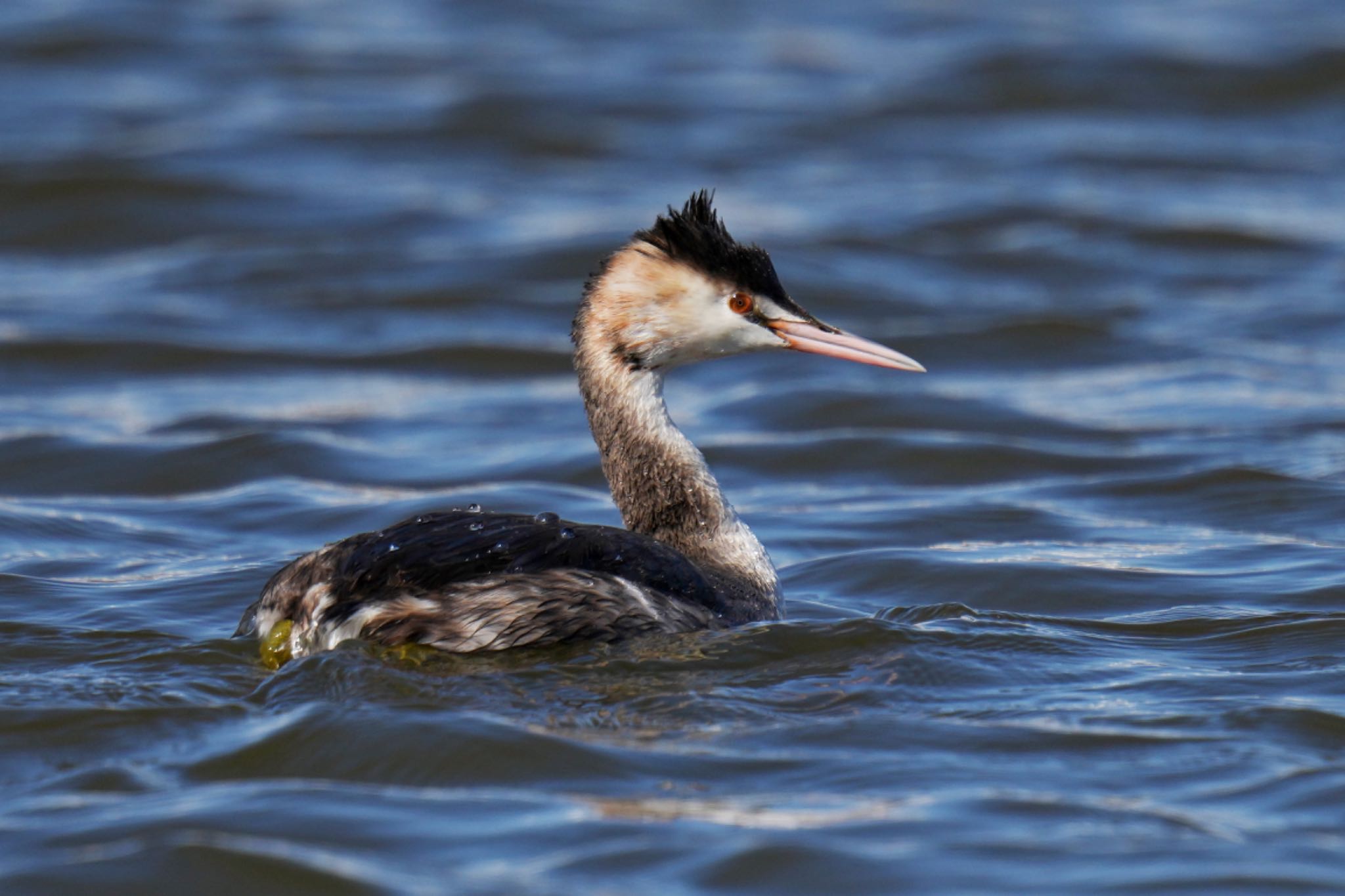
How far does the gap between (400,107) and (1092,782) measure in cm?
1165

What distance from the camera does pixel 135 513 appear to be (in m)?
8.09

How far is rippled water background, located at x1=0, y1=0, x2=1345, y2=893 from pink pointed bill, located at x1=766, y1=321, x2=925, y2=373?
0.80 metres

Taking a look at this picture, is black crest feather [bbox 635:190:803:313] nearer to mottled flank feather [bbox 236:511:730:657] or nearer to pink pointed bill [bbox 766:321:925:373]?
pink pointed bill [bbox 766:321:925:373]

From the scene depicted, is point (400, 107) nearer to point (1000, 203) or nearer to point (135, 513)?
point (1000, 203)

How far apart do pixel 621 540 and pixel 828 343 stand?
1255 millimetres

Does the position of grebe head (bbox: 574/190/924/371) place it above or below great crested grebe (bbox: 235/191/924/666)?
above

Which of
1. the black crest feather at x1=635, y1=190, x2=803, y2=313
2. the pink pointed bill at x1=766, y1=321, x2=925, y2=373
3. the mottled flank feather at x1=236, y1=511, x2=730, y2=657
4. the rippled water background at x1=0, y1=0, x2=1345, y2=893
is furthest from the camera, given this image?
the pink pointed bill at x1=766, y1=321, x2=925, y2=373

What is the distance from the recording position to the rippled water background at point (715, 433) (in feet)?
14.9

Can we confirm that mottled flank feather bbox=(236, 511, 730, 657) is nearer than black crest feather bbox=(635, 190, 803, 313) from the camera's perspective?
Yes

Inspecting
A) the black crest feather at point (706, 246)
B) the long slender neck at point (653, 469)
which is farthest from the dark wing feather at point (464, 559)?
the black crest feather at point (706, 246)

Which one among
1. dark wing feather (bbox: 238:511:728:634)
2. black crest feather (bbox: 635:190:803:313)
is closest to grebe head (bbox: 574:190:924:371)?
black crest feather (bbox: 635:190:803:313)

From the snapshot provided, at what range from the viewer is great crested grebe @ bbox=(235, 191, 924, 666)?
17.2 ft

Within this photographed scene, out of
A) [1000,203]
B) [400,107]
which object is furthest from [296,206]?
[1000,203]

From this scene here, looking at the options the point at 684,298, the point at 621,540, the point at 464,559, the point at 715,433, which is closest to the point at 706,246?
the point at 684,298
